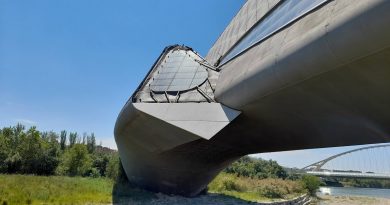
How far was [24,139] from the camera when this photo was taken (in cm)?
3097

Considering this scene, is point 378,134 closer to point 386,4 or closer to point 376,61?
point 376,61

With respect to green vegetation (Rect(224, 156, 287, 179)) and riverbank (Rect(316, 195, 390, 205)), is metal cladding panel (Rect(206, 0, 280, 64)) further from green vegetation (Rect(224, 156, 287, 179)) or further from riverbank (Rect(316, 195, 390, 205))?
green vegetation (Rect(224, 156, 287, 179))

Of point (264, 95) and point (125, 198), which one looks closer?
point (264, 95)

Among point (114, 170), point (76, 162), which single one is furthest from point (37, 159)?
point (114, 170)

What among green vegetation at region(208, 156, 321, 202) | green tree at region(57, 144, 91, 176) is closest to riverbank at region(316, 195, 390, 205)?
green vegetation at region(208, 156, 321, 202)

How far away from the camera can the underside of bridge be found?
6583 mm

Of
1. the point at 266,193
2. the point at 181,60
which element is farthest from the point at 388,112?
the point at 266,193

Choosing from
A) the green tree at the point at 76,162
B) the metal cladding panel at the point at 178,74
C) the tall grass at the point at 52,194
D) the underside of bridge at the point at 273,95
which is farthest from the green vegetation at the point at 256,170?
the metal cladding panel at the point at 178,74

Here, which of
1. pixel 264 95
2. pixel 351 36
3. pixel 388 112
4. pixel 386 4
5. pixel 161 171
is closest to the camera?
pixel 386 4

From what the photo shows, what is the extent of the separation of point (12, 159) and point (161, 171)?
18.7 meters

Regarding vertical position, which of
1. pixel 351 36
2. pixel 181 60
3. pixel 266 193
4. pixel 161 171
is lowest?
pixel 266 193

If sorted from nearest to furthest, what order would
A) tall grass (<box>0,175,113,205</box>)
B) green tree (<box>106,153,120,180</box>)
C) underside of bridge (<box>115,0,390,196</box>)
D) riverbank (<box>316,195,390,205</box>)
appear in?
underside of bridge (<box>115,0,390,196</box>) < tall grass (<box>0,175,113,205</box>) < green tree (<box>106,153,120,180</box>) < riverbank (<box>316,195,390,205</box>)

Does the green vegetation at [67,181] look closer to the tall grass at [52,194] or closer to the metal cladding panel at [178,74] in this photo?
the tall grass at [52,194]

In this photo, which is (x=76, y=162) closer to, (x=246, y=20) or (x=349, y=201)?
(x=246, y=20)
